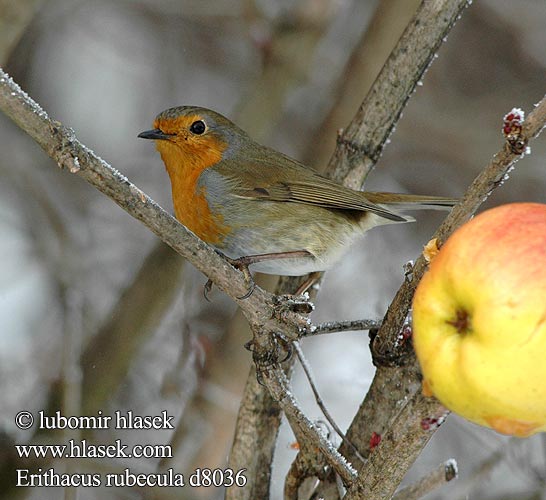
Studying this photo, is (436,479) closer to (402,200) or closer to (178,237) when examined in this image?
(178,237)

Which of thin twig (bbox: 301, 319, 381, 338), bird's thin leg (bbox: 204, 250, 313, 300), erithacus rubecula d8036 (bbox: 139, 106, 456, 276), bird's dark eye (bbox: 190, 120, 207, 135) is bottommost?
thin twig (bbox: 301, 319, 381, 338)

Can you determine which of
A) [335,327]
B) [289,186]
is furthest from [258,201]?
[335,327]

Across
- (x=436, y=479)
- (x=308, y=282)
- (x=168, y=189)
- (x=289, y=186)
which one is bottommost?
(x=436, y=479)

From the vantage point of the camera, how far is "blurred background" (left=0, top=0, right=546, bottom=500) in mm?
3275

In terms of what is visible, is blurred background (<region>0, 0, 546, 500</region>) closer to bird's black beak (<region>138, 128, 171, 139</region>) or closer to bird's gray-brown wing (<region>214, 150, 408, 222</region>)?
bird's gray-brown wing (<region>214, 150, 408, 222</region>)

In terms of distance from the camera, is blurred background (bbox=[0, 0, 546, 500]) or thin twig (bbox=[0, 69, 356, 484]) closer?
thin twig (bbox=[0, 69, 356, 484])

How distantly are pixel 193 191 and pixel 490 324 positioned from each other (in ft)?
6.05

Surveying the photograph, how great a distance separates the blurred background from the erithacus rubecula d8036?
1.18 ft

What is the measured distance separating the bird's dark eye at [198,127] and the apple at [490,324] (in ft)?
6.22

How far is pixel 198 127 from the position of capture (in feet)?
9.91

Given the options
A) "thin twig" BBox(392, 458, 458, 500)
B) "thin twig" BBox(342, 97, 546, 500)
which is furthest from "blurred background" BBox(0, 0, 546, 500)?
"thin twig" BBox(342, 97, 546, 500)

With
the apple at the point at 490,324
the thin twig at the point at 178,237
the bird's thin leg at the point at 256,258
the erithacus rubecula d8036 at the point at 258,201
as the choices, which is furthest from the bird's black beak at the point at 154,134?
the apple at the point at 490,324

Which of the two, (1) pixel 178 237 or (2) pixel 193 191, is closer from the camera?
(1) pixel 178 237

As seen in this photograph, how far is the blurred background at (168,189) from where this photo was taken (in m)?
3.28
